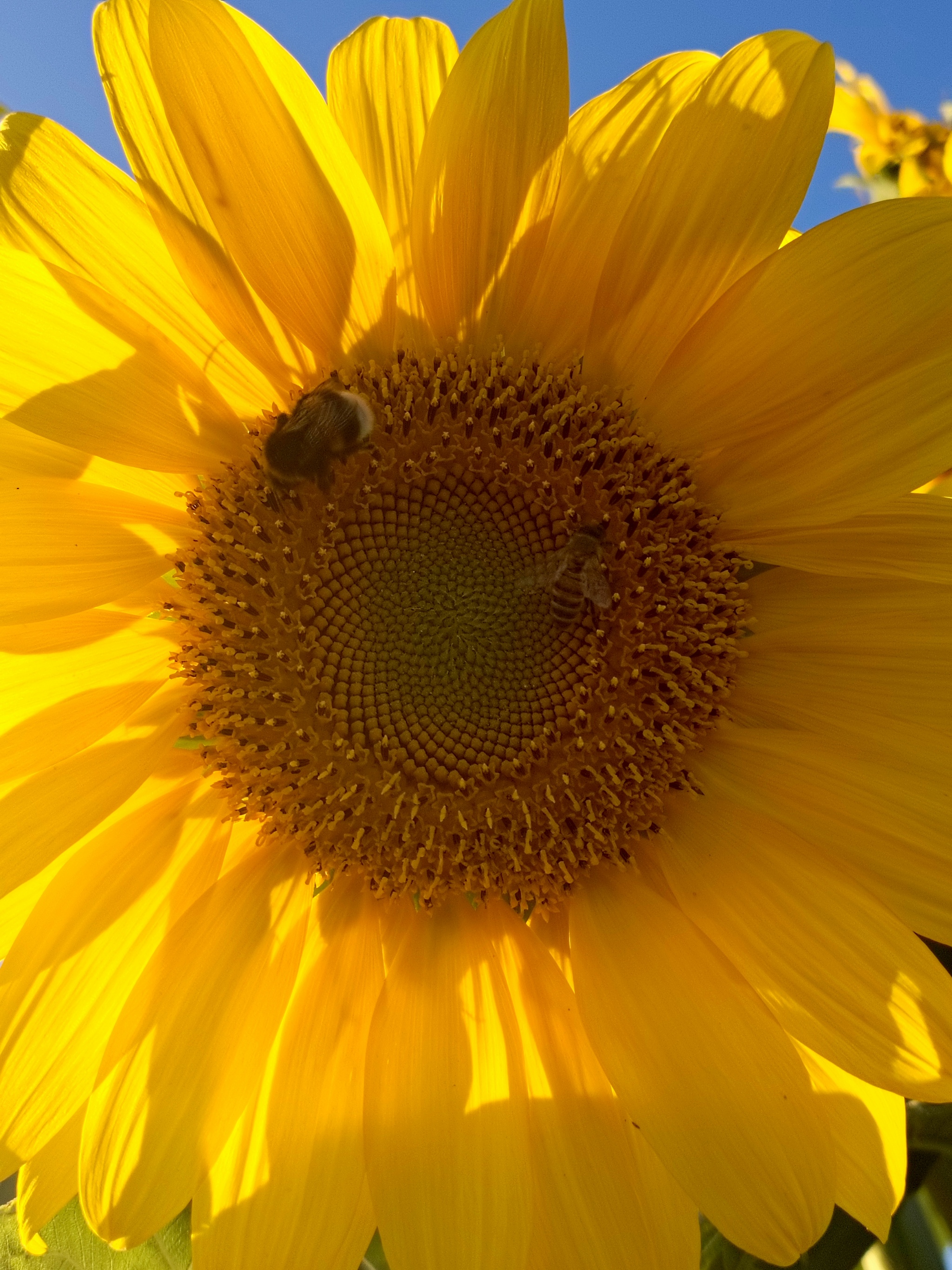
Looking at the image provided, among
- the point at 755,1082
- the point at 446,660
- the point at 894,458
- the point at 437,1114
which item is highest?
the point at 894,458

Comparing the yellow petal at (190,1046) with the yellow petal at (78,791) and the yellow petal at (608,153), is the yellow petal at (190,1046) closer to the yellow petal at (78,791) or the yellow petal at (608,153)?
the yellow petal at (78,791)

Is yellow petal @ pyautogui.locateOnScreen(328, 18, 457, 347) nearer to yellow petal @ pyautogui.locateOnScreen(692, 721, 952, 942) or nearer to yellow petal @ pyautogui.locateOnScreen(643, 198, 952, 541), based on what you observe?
yellow petal @ pyautogui.locateOnScreen(643, 198, 952, 541)

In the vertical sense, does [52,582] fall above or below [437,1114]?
above

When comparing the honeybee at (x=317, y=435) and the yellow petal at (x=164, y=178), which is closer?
the yellow petal at (x=164, y=178)

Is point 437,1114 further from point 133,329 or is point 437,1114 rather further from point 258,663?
point 133,329

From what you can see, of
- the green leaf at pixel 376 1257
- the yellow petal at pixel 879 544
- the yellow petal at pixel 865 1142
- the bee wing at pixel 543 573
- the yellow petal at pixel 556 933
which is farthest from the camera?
the green leaf at pixel 376 1257

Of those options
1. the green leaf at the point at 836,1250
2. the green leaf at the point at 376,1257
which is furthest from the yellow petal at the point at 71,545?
the green leaf at the point at 836,1250

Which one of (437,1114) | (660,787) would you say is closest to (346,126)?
(660,787)
